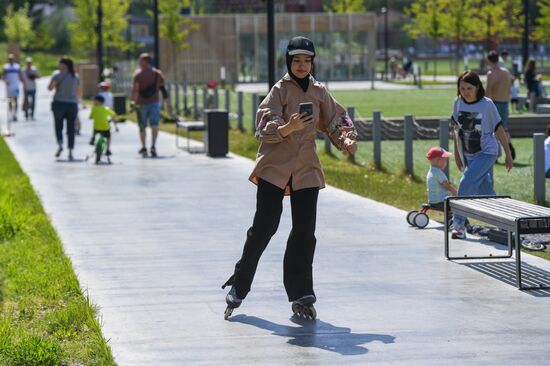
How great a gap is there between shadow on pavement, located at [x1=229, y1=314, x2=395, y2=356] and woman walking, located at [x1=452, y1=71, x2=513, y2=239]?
3.91 meters

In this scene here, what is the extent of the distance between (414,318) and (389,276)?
67.9 inches

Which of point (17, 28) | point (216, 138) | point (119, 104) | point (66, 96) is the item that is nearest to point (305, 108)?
point (216, 138)

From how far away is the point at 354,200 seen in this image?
15297mm

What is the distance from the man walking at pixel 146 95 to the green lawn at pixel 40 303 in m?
8.40

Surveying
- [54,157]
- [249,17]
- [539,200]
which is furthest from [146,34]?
[539,200]

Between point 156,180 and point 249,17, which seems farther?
point 249,17

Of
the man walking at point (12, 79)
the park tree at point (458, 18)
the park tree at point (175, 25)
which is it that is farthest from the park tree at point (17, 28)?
the man walking at point (12, 79)

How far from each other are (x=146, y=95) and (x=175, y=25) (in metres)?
43.1

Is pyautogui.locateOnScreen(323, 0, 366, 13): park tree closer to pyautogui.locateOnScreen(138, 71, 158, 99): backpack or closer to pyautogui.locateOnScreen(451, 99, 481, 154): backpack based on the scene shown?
pyautogui.locateOnScreen(138, 71, 158, 99): backpack

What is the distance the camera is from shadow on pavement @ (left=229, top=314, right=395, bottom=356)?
24.8 ft

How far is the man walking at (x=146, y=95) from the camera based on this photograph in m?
22.5

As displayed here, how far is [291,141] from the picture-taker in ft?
27.0

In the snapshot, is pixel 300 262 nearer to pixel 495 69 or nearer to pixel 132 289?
pixel 132 289

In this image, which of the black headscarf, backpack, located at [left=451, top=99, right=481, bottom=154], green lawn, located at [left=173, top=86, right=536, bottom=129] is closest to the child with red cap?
backpack, located at [left=451, top=99, right=481, bottom=154]
